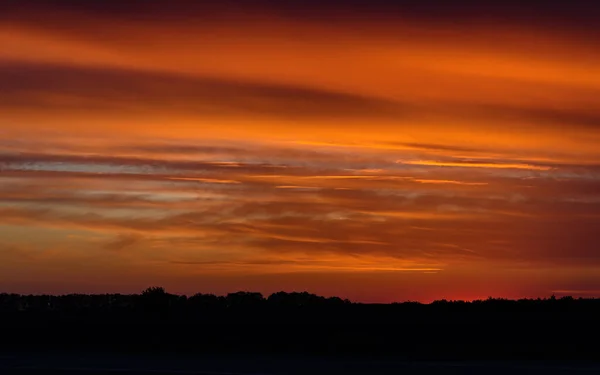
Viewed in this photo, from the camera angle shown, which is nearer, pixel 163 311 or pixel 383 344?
pixel 383 344

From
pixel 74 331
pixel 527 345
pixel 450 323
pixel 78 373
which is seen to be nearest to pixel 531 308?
pixel 450 323

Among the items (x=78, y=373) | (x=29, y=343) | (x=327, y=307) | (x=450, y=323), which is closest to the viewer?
(x=78, y=373)

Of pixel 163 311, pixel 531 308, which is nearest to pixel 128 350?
pixel 163 311

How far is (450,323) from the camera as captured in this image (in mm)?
32594

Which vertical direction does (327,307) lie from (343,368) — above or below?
above

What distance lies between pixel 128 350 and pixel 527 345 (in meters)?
10.8

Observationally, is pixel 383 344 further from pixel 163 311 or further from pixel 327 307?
pixel 163 311

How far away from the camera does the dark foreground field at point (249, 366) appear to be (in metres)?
21.9

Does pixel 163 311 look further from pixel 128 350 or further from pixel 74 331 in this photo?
pixel 128 350

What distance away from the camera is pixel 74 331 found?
109 feet

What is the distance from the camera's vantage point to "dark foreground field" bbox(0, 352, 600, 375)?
21.9 metres

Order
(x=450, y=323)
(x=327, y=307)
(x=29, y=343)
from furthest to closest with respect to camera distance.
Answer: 1. (x=327, y=307)
2. (x=450, y=323)
3. (x=29, y=343)

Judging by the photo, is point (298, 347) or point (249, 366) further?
point (298, 347)

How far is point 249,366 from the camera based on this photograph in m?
23.1
